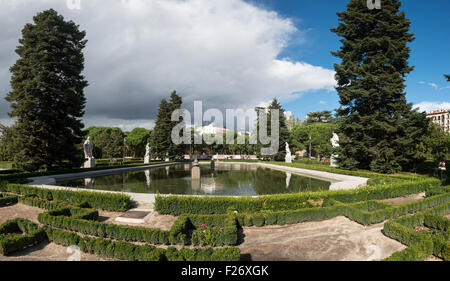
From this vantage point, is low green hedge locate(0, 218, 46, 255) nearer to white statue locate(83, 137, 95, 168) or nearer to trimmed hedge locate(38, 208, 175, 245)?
trimmed hedge locate(38, 208, 175, 245)

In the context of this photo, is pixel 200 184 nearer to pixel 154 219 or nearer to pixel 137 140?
pixel 154 219

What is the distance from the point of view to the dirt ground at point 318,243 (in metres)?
6.18

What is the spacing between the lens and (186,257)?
529 centimetres

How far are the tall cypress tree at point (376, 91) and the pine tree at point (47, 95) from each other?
3050 cm

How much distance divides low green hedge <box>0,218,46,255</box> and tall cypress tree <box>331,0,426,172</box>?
25.4 metres

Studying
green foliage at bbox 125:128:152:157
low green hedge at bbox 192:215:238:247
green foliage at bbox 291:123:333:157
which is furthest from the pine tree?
green foliage at bbox 291:123:333:157

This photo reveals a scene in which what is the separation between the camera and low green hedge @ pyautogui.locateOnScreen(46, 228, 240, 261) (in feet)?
17.2

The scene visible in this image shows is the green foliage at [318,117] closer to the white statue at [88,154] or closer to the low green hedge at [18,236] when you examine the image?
the white statue at [88,154]

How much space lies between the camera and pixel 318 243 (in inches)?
274
